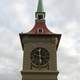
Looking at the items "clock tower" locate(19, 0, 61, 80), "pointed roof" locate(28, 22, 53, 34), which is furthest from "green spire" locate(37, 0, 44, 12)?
"clock tower" locate(19, 0, 61, 80)

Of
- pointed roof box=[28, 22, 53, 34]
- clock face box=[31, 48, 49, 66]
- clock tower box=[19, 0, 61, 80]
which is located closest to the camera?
clock tower box=[19, 0, 61, 80]

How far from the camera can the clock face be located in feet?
195

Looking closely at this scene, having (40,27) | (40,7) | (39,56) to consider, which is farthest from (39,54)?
(40,7)

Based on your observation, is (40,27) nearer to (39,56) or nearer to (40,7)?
(40,7)

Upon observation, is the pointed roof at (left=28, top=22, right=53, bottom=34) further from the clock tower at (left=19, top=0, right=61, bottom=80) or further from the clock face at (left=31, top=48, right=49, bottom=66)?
the clock face at (left=31, top=48, right=49, bottom=66)

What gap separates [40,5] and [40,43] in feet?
34.4

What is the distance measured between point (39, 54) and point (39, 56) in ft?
1.44

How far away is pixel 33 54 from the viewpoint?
60.3 m

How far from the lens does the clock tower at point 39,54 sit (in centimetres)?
5856

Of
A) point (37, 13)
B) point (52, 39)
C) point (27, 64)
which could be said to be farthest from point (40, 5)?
point (27, 64)

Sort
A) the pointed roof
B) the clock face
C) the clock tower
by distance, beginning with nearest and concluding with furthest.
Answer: the clock tower → the clock face → the pointed roof

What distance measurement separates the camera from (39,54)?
198 feet

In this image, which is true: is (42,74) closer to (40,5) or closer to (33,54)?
(33,54)

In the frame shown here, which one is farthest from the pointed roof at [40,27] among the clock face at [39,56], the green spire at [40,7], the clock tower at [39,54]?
the clock face at [39,56]
